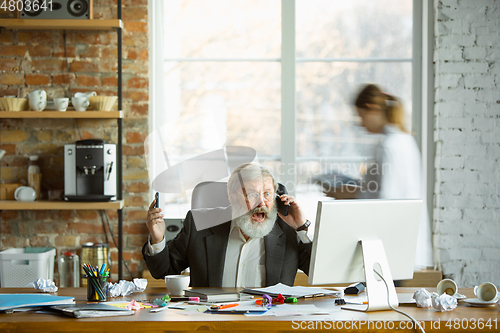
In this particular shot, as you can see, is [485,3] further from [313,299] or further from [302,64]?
[313,299]

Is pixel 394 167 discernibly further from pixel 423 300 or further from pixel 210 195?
pixel 423 300

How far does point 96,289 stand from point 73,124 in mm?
1703

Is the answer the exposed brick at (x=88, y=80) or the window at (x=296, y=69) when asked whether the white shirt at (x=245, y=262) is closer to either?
the window at (x=296, y=69)

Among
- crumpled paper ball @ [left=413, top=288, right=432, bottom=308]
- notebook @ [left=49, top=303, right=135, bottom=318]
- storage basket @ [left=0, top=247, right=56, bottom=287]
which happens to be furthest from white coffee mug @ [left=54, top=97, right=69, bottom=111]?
crumpled paper ball @ [left=413, top=288, right=432, bottom=308]

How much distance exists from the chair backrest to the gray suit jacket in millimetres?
89

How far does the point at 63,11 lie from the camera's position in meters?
2.76

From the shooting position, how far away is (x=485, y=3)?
9.43 feet

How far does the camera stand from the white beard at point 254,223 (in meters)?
1.91

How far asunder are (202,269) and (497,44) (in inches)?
→ 86.4

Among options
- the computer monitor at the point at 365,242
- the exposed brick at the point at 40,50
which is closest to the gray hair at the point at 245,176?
the computer monitor at the point at 365,242

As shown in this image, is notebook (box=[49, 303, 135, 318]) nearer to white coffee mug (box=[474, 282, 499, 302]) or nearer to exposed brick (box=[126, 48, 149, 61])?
white coffee mug (box=[474, 282, 499, 302])

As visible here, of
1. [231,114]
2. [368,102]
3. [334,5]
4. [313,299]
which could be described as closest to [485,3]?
[334,5]

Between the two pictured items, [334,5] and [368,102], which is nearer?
[368,102]

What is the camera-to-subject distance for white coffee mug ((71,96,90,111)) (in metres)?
2.74
